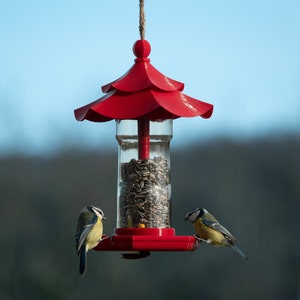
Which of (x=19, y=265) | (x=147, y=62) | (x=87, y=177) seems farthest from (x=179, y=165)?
(x=147, y=62)

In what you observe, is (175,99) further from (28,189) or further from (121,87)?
(28,189)

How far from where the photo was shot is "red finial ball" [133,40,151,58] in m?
7.45

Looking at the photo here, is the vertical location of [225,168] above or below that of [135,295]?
above

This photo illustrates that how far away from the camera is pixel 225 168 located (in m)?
21.8

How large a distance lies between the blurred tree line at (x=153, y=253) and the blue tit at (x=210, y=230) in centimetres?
1008

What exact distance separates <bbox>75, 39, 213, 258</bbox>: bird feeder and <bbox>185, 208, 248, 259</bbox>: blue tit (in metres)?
0.26

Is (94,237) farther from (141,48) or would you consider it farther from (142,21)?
(142,21)

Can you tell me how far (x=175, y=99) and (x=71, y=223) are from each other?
11.5m

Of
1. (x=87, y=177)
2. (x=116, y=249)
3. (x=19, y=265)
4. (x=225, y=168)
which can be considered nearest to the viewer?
(x=116, y=249)

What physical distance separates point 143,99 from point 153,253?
41.6 ft

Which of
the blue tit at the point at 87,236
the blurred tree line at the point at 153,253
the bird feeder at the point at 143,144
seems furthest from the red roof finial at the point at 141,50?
the blurred tree line at the point at 153,253

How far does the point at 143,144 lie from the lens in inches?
293

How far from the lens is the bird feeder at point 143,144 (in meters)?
7.12

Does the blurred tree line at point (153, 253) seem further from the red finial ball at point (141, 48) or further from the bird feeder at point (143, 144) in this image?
the red finial ball at point (141, 48)
